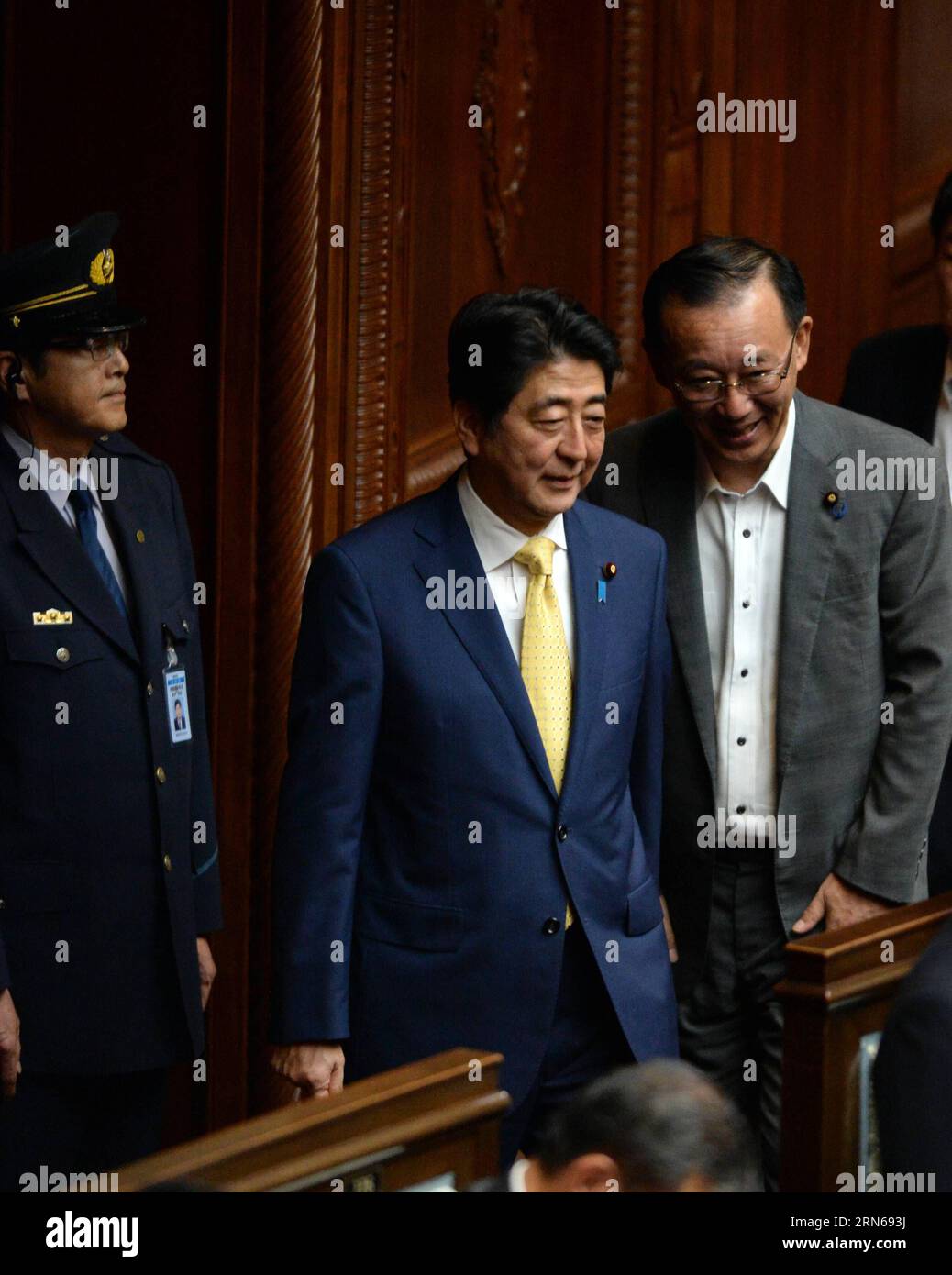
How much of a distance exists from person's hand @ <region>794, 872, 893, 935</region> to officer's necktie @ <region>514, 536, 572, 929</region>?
17.3 inches

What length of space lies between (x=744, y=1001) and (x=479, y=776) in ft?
2.24

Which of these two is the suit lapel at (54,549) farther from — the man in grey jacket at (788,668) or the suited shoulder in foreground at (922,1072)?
the suited shoulder in foreground at (922,1072)

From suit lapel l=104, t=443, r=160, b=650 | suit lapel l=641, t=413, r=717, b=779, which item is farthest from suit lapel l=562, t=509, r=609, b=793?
suit lapel l=104, t=443, r=160, b=650

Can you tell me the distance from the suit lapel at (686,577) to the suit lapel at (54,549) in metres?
0.85

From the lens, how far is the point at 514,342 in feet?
8.48

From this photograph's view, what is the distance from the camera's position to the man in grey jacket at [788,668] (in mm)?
2838

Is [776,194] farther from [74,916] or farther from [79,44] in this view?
[74,916]

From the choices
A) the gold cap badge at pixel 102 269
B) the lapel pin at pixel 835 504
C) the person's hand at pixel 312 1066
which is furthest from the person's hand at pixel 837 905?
the gold cap badge at pixel 102 269

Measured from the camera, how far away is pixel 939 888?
327cm

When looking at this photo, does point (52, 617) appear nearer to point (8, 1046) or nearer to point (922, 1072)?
point (8, 1046)

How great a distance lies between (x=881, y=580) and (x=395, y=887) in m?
0.90

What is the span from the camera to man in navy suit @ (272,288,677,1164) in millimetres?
2574

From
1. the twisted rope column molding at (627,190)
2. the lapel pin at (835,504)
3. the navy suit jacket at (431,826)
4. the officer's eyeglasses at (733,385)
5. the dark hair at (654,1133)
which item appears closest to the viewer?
the dark hair at (654,1133)

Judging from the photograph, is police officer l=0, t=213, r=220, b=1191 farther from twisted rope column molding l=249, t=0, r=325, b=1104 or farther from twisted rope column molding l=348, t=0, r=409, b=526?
twisted rope column molding l=348, t=0, r=409, b=526
